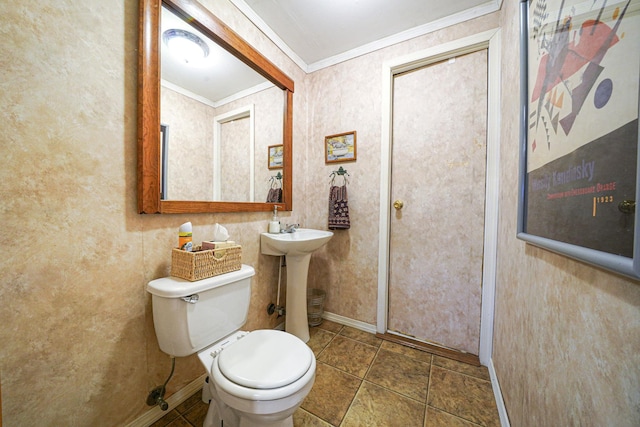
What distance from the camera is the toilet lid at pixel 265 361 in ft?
2.50

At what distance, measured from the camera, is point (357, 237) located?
181 centimetres

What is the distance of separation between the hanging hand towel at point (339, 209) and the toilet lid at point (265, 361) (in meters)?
0.97

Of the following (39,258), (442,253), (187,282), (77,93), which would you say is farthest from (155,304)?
(442,253)

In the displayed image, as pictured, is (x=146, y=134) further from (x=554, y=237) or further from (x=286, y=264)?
(x=554, y=237)

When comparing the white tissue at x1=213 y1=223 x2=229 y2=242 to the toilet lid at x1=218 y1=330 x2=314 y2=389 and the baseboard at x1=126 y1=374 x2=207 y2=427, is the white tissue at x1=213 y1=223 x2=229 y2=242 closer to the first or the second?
the toilet lid at x1=218 y1=330 x2=314 y2=389

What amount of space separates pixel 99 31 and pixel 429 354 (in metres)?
2.47

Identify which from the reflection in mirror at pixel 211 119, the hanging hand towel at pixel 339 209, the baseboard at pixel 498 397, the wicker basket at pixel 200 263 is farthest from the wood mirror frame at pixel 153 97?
the baseboard at pixel 498 397

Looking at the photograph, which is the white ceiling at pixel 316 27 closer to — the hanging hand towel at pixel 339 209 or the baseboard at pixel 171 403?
the hanging hand towel at pixel 339 209

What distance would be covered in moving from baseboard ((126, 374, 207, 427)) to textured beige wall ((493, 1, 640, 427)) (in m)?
1.50

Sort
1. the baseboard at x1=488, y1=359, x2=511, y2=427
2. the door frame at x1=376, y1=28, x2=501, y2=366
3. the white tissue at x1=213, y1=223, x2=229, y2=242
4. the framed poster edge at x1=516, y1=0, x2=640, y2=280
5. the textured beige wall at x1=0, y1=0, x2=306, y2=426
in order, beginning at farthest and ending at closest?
the door frame at x1=376, y1=28, x2=501, y2=366
the white tissue at x1=213, y1=223, x2=229, y2=242
the baseboard at x1=488, y1=359, x2=511, y2=427
the textured beige wall at x1=0, y1=0, x2=306, y2=426
the framed poster edge at x1=516, y1=0, x2=640, y2=280

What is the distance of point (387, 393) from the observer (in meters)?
1.20

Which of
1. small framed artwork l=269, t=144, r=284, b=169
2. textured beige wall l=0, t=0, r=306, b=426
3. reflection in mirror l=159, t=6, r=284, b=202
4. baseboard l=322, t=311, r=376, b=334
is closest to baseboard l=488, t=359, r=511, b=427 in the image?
baseboard l=322, t=311, r=376, b=334

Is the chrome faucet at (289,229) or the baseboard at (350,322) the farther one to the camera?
the baseboard at (350,322)

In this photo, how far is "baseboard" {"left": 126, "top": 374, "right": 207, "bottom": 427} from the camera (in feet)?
3.18
